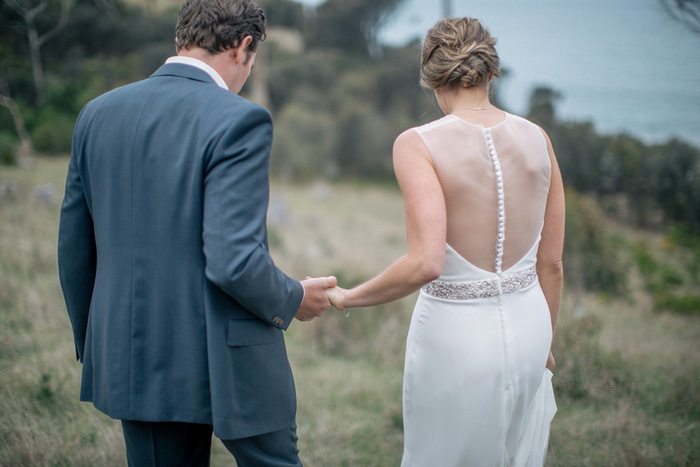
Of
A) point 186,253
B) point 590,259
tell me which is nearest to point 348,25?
point 590,259

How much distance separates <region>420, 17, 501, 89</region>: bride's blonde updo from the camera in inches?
66.0

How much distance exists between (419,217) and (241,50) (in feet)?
2.42

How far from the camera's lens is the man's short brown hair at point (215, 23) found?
1.56 meters

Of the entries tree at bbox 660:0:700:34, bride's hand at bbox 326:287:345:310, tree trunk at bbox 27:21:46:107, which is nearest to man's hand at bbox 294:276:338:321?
bride's hand at bbox 326:287:345:310

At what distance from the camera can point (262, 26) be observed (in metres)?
1.70

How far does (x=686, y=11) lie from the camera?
3.79 meters

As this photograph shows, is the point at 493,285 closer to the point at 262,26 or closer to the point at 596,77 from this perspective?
the point at 262,26

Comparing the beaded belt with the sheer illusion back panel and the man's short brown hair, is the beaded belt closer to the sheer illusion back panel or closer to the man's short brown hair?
the sheer illusion back panel

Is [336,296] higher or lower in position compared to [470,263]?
lower

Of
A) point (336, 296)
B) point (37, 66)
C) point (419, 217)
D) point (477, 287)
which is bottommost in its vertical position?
point (37, 66)

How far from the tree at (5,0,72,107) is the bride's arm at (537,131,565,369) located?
12.0 m

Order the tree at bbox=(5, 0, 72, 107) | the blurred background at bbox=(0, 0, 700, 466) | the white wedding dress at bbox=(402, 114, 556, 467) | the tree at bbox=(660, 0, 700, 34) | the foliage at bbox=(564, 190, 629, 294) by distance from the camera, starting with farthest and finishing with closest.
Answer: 1. the tree at bbox=(5, 0, 72, 107)
2. the foliage at bbox=(564, 190, 629, 294)
3. the tree at bbox=(660, 0, 700, 34)
4. the blurred background at bbox=(0, 0, 700, 466)
5. the white wedding dress at bbox=(402, 114, 556, 467)

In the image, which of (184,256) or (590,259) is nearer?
(184,256)

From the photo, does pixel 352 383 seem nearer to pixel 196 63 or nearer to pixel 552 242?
pixel 552 242
